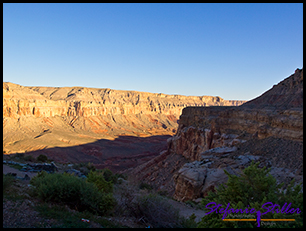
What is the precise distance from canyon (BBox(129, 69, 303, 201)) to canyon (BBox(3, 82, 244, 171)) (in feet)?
63.9

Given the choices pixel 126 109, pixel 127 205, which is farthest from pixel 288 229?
pixel 126 109

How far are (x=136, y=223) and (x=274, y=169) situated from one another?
11964 mm

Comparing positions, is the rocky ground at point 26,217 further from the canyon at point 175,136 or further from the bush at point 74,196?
the canyon at point 175,136

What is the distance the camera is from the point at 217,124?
1046 inches

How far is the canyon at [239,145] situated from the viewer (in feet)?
51.0

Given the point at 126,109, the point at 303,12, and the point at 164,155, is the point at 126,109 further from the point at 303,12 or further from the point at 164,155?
the point at 303,12

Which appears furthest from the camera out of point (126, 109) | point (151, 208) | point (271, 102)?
point (126, 109)

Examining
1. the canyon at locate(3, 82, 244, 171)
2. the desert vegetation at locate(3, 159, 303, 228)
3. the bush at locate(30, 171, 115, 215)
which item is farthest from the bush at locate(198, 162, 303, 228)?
the canyon at locate(3, 82, 244, 171)

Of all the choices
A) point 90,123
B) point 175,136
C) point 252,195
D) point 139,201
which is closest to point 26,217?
point 139,201

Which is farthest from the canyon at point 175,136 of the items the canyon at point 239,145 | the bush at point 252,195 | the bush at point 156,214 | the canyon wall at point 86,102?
the bush at point 156,214

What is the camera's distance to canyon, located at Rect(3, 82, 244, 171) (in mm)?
51562

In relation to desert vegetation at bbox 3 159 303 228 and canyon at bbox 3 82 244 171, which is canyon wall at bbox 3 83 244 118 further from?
desert vegetation at bbox 3 159 303 228

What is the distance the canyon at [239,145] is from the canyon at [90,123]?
63.9 ft

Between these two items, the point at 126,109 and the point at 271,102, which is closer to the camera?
the point at 271,102
